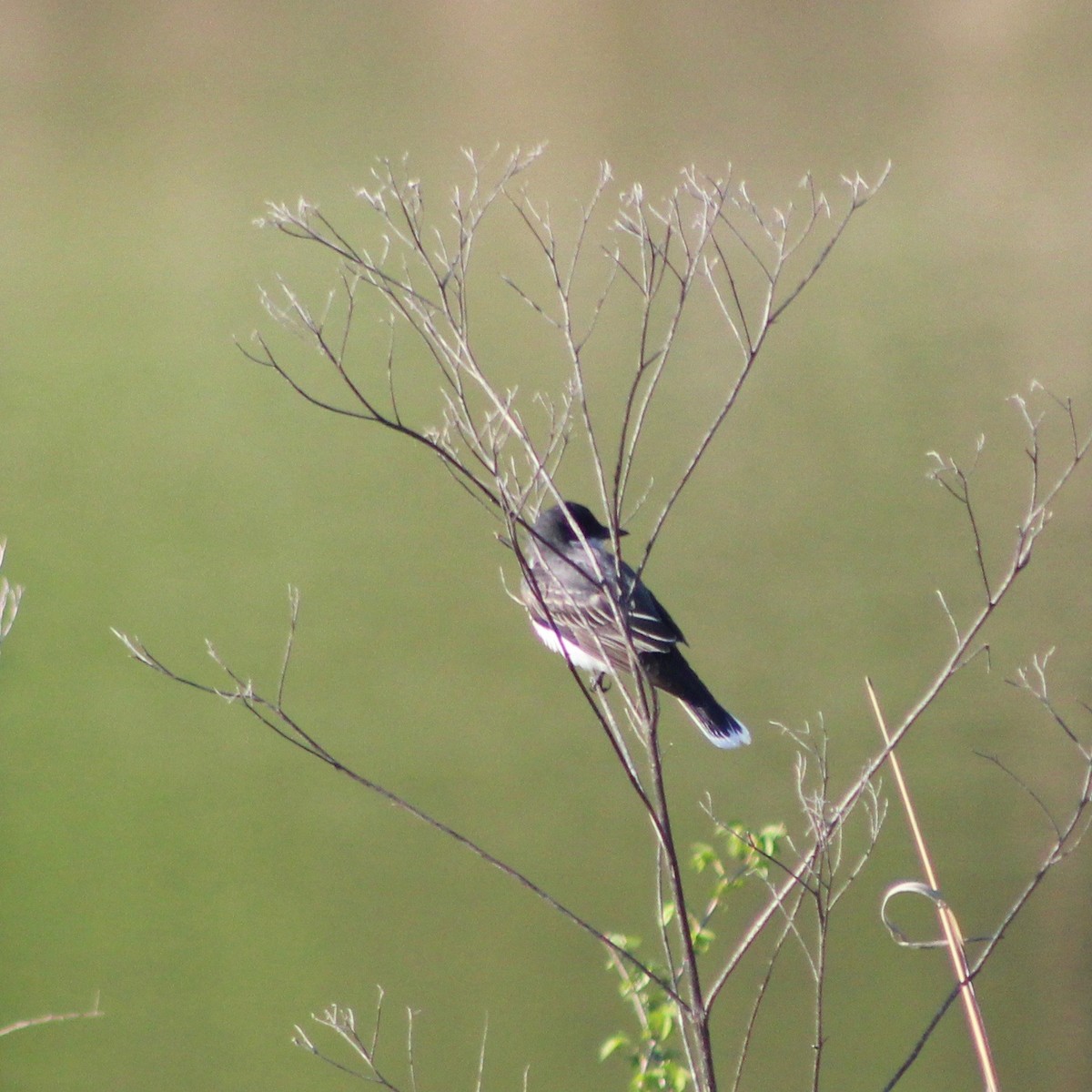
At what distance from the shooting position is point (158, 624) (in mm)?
3539

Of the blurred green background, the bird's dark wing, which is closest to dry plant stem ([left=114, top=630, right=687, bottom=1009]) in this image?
the bird's dark wing

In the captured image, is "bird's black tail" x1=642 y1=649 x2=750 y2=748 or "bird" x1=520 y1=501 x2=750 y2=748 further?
"bird's black tail" x1=642 y1=649 x2=750 y2=748

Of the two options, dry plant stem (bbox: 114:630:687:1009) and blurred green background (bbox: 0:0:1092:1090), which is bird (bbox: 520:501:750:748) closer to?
dry plant stem (bbox: 114:630:687:1009)

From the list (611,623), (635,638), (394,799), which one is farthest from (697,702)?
(394,799)

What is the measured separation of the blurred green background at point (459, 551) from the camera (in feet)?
10.9

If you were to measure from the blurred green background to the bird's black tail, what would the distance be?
944 mm

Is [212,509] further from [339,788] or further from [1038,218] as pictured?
[1038,218]

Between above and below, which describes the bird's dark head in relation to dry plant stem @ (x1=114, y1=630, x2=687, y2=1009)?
above

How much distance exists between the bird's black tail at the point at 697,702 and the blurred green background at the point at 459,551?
0.94m

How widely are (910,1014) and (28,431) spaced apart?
9.31ft

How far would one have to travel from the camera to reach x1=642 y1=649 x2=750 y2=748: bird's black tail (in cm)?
240

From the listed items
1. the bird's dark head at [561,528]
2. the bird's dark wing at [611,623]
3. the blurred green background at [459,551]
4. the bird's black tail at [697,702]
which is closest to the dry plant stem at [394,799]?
the bird's dark wing at [611,623]

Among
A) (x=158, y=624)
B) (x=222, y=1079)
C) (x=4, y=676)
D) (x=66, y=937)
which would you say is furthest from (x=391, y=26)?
(x=222, y=1079)

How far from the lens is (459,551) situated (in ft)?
11.6
